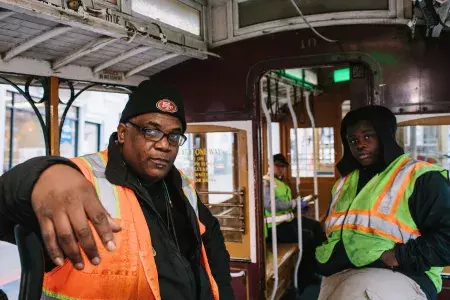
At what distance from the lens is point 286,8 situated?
3727 millimetres

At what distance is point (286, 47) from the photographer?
3783mm

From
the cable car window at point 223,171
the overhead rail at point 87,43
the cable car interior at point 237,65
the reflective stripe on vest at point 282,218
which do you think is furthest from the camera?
the reflective stripe on vest at point 282,218

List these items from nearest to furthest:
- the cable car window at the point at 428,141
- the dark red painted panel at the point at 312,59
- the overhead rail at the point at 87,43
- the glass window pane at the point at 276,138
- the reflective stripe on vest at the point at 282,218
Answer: the overhead rail at the point at 87,43 → the dark red painted panel at the point at 312,59 → the cable car window at the point at 428,141 → the reflective stripe on vest at the point at 282,218 → the glass window pane at the point at 276,138

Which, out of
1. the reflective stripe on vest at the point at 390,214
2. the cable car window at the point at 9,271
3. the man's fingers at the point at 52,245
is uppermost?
the man's fingers at the point at 52,245

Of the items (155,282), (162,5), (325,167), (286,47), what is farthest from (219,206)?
(325,167)

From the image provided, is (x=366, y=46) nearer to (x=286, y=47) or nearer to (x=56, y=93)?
(x=286, y=47)

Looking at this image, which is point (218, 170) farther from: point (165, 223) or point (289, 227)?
point (165, 223)

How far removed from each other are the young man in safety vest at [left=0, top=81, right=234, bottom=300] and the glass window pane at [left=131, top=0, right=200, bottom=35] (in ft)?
5.23

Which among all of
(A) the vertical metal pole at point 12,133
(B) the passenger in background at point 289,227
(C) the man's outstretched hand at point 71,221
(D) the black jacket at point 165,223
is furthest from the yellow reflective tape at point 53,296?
(A) the vertical metal pole at point 12,133

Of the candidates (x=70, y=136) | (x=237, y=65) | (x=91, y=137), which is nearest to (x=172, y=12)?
(x=237, y=65)

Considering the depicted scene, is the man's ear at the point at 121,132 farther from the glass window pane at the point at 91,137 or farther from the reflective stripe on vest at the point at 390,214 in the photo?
the glass window pane at the point at 91,137

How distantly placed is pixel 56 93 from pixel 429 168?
2.91 metres

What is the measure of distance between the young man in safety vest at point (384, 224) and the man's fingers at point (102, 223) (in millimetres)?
1931

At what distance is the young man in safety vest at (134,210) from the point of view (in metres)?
0.92
